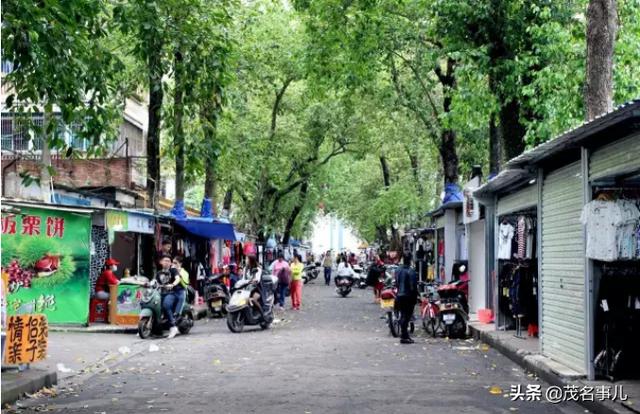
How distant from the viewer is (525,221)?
15477 millimetres

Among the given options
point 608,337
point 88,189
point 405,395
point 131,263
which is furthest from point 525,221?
point 88,189

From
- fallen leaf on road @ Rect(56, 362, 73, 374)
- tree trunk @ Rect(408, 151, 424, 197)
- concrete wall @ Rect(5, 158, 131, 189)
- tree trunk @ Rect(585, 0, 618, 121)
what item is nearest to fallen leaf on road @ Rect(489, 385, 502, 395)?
tree trunk @ Rect(585, 0, 618, 121)

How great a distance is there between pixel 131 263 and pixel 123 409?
16064 mm

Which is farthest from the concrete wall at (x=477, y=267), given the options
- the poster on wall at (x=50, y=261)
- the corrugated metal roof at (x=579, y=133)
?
the poster on wall at (x=50, y=261)

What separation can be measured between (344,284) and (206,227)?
11310mm

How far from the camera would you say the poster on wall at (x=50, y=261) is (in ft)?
54.4

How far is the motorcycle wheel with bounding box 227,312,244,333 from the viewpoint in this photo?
733 inches

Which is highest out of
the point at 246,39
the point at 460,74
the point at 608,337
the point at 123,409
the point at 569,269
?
the point at 246,39

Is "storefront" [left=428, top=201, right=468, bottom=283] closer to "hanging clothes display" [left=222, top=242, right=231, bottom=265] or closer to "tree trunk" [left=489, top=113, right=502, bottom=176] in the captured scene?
"tree trunk" [left=489, top=113, right=502, bottom=176]

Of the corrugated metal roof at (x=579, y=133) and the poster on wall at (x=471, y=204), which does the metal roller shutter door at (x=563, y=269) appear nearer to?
the corrugated metal roof at (x=579, y=133)

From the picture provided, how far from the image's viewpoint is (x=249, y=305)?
62.2 feet

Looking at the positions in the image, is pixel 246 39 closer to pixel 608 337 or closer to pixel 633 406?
pixel 608 337

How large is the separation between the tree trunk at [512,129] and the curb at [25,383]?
1136 cm

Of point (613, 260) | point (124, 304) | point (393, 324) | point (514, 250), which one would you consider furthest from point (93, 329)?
point (613, 260)
